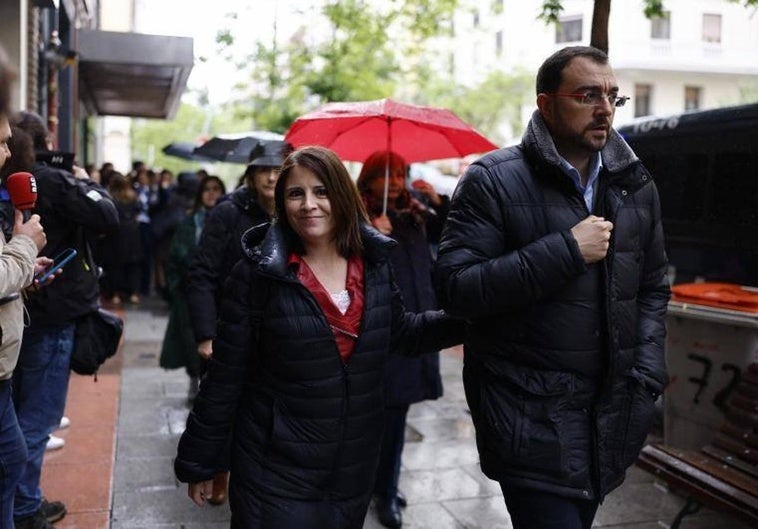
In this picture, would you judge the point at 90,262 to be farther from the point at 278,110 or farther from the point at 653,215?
the point at 278,110

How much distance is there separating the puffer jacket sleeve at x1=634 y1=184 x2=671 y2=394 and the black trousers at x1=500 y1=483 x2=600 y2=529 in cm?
46

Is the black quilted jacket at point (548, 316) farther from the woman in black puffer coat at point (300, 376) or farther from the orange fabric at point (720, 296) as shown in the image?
the orange fabric at point (720, 296)

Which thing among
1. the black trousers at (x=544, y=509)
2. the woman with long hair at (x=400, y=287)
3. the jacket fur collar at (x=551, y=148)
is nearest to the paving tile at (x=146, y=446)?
the woman with long hair at (x=400, y=287)

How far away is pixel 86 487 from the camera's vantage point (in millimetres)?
4777

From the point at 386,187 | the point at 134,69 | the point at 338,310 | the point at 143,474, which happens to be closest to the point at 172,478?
the point at 143,474

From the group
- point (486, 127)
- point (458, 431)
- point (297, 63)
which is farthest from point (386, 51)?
point (486, 127)

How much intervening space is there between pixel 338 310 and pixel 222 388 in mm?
440

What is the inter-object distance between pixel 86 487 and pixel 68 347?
43.2 inches

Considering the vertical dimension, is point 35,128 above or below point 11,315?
above

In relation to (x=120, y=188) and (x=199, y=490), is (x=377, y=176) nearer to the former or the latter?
(x=199, y=490)

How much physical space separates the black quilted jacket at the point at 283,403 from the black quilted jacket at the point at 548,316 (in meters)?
0.39

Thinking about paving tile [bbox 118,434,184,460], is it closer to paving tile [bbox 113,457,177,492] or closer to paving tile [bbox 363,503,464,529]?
paving tile [bbox 113,457,177,492]

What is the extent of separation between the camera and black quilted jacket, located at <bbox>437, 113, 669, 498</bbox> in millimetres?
2510

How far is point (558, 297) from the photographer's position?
2543 millimetres
